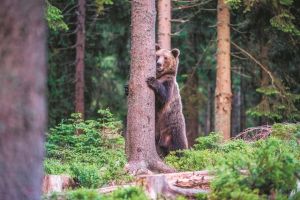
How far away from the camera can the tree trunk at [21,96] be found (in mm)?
4656

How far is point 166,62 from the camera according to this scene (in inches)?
506

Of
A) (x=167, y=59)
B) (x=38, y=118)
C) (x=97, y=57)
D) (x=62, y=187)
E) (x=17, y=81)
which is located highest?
(x=97, y=57)

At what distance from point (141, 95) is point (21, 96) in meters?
4.77

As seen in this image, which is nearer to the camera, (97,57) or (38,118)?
(38,118)

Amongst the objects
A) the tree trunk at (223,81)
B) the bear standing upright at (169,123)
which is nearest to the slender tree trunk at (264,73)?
the tree trunk at (223,81)

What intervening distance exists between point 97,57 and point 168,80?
1234cm

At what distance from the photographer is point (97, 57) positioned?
24.2m

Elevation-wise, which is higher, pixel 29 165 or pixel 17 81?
pixel 17 81

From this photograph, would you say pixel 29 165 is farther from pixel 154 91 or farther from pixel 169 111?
pixel 169 111

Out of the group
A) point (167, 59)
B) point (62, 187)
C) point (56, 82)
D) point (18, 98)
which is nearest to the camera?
point (18, 98)

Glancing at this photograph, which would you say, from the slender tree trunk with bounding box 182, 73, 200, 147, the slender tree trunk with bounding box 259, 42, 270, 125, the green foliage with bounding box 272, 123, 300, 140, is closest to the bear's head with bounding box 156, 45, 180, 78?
the green foliage with bounding box 272, 123, 300, 140

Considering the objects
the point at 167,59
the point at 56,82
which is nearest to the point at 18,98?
the point at 167,59

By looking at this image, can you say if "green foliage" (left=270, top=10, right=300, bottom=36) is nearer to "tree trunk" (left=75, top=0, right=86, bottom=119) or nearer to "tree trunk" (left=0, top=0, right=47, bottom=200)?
"tree trunk" (left=75, top=0, right=86, bottom=119)

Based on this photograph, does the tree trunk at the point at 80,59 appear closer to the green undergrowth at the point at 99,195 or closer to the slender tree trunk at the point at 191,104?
the slender tree trunk at the point at 191,104
